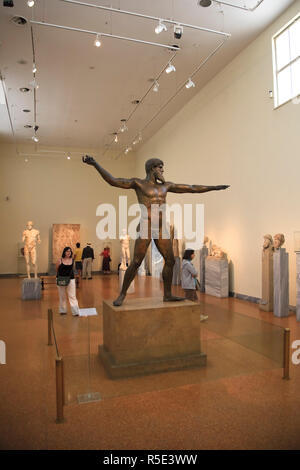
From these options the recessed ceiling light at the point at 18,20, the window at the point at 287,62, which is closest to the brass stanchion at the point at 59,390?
the window at the point at 287,62

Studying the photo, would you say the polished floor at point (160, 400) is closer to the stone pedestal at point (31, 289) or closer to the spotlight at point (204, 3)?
the stone pedestal at point (31, 289)

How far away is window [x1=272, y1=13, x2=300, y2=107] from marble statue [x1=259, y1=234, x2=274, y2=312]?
354 centimetres

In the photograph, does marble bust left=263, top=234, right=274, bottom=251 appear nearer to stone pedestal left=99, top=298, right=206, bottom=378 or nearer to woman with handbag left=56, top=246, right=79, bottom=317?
stone pedestal left=99, top=298, right=206, bottom=378

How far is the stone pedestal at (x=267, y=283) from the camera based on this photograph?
8.58m

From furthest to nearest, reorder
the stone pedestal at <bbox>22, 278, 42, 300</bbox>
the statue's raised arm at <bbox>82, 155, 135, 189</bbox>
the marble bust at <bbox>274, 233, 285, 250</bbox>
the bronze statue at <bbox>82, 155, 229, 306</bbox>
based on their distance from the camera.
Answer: the stone pedestal at <bbox>22, 278, 42, 300</bbox> → the marble bust at <bbox>274, 233, 285, 250</bbox> → the bronze statue at <bbox>82, 155, 229, 306</bbox> → the statue's raised arm at <bbox>82, 155, 135, 189</bbox>

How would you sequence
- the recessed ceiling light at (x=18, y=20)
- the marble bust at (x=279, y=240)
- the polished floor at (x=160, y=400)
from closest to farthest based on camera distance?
1. the polished floor at (x=160, y=400)
2. the marble bust at (x=279, y=240)
3. the recessed ceiling light at (x=18, y=20)

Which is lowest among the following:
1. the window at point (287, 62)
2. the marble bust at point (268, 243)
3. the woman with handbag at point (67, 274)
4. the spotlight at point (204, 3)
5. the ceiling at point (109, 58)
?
the woman with handbag at point (67, 274)

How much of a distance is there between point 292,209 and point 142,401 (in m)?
6.33

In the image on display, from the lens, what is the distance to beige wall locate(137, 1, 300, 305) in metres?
8.59

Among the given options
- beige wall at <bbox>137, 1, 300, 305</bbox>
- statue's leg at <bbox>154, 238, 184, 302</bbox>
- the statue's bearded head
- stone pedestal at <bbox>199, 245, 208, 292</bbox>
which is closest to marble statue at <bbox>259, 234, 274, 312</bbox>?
beige wall at <bbox>137, 1, 300, 305</bbox>

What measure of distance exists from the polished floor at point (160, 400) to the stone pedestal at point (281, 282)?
183cm

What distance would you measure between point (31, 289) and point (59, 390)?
796cm

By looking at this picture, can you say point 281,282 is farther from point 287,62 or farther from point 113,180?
point 287,62
